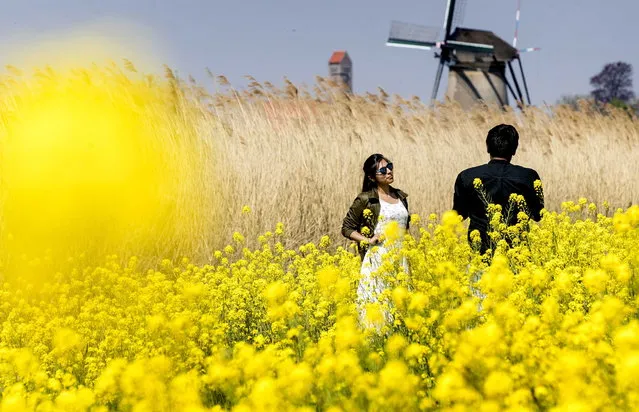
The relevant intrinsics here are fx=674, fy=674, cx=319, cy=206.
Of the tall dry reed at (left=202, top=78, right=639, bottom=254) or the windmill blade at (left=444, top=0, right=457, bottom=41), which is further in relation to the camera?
the windmill blade at (left=444, top=0, right=457, bottom=41)

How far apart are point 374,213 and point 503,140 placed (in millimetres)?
981

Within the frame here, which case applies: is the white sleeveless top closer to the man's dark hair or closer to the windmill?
the man's dark hair

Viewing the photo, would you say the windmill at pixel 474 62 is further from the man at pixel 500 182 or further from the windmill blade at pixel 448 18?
the man at pixel 500 182

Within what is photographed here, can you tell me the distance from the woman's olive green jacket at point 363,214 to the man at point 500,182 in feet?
1.46

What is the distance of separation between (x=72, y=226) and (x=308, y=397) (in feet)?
13.0

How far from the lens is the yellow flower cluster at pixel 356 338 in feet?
6.84

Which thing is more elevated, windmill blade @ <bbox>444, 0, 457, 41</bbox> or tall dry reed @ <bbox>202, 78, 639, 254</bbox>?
windmill blade @ <bbox>444, 0, 457, 41</bbox>

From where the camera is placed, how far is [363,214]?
4.59m

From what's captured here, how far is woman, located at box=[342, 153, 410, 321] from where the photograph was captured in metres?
4.45

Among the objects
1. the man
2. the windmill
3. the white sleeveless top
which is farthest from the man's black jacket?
the windmill

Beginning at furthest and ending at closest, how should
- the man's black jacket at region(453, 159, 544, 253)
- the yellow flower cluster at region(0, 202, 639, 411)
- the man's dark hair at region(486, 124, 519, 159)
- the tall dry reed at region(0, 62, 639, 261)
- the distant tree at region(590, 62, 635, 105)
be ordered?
the distant tree at region(590, 62, 635, 105), the tall dry reed at region(0, 62, 639, 261), the man's black jacket at region(453, 159, 544, 253), the man's dark hair at region(486, 124, 519, 159), the yellow flower cluster at region(0, 202, 639, 411)

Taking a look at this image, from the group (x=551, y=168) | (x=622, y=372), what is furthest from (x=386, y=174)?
(x=551, y=168)

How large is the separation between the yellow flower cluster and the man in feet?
0.83

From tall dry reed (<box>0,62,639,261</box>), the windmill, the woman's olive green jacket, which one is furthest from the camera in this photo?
the windmill
